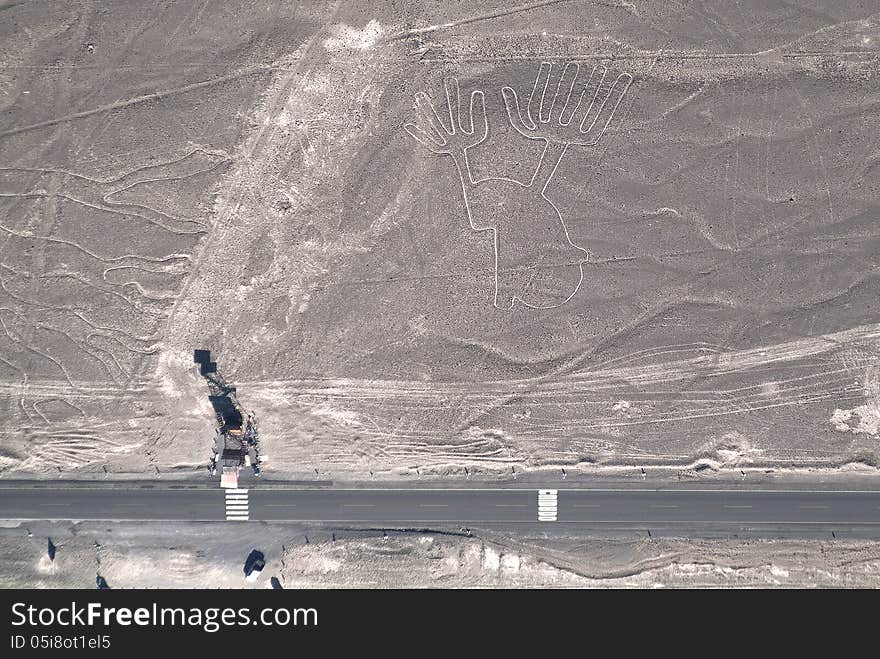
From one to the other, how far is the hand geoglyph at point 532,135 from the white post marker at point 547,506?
547cm

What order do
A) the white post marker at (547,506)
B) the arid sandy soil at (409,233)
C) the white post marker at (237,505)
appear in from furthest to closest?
the white post marker at (547,506), the white post marker at (237,505), the arid sandy soil at (409,233)

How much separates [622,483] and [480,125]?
29.6 feet

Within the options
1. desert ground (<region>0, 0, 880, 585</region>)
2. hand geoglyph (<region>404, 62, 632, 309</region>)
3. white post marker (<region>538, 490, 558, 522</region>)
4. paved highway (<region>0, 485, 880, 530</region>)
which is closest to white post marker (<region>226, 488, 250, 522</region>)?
paved highway (<region>0, 485, 880, 530</region>)

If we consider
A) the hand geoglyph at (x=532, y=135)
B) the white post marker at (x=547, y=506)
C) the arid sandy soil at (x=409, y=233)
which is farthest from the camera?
the white post marker at (x=547, y=506)

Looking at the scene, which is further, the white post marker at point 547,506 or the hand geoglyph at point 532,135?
the white post marker at point 547,506

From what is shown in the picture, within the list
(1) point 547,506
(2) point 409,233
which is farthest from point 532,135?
(1) point 547,506

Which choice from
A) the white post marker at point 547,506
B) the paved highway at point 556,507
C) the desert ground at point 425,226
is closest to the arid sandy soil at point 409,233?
the desert ground at point 425,226

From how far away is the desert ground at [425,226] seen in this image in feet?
37.8

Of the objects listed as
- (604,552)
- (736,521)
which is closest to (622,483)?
(604,552)

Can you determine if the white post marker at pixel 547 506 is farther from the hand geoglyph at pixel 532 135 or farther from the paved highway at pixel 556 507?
the hand geoglyph at pixel 532 135

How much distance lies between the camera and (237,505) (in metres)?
12.2

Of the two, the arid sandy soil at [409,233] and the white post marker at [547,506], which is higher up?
the arid sandy soil at [409,233]

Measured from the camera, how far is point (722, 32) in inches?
465
